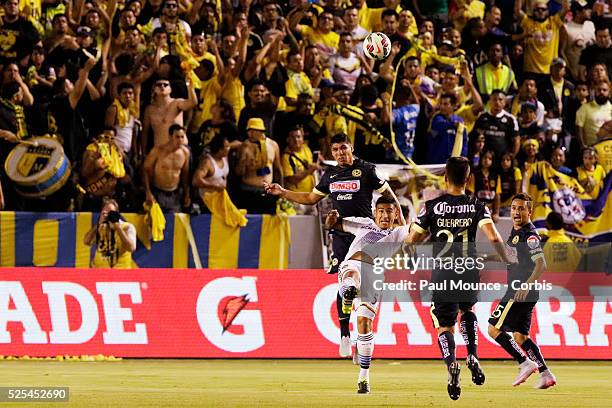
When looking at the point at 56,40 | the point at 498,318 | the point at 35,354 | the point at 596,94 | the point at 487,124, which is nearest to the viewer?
the point at 498,318

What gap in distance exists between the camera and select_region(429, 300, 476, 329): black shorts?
39.2 ft

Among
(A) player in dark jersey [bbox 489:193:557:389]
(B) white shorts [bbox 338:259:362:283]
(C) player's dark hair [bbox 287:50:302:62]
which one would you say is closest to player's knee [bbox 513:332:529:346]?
(A) player in dark jersey [bbox 489:193:557:389]

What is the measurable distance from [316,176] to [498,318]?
6.92m

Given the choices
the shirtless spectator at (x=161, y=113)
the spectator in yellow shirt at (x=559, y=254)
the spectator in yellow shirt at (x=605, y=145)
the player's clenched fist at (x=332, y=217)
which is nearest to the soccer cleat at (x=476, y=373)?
the player's clenched fist at (x=332, y=217)

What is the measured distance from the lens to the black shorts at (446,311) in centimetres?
1195

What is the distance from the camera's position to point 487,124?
→ 21.4 meters

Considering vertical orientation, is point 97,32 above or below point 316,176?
above

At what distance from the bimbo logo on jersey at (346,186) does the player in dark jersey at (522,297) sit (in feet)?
7.02

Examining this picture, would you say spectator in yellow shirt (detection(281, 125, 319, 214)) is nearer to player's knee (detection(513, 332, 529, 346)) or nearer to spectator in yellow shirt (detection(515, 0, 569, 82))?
spectator in yellow shirt (detection(515, 0, 569, 82))

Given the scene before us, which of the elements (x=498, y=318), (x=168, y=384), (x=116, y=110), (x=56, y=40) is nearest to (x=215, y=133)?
(x=116, y=110)

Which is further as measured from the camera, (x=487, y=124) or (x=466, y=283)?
(x=487, y=124)

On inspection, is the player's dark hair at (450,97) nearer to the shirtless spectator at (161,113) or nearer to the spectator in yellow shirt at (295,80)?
the spectator in yellow shirt at (295,80)

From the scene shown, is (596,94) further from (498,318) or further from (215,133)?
(498,318)

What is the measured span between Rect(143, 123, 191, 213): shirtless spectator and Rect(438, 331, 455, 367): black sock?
7.93m
